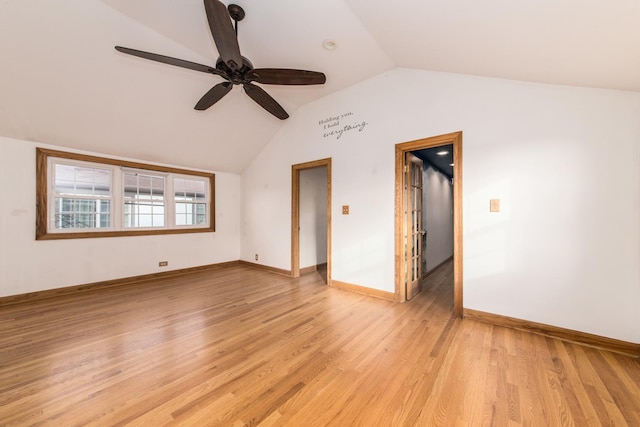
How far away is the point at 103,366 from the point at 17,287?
2748 millimetres

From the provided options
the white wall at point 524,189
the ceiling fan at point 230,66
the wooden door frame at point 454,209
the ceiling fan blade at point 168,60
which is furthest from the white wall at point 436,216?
the ceiling fan blade at point 168,60

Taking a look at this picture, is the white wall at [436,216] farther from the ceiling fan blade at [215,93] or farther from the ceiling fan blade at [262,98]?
the ceiling fan blade at [215,93]

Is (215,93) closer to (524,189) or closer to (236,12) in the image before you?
(236,12)

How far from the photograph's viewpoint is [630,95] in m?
1.98

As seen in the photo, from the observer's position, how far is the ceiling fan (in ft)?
5.82

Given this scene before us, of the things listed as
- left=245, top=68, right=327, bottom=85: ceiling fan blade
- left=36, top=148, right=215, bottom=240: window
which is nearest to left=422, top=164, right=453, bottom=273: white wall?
left=245, top=68, right=327, bottom=85: ceiling fan blade

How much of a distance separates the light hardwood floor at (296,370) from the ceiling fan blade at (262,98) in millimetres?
2568

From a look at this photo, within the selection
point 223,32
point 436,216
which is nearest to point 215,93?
point 223,32

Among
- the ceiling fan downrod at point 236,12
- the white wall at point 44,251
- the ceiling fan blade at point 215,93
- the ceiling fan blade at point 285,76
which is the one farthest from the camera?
the white wall at point 44,251

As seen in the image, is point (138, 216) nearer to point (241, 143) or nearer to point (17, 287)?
point (17, 287)

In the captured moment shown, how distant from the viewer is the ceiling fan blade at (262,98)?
2642 mm

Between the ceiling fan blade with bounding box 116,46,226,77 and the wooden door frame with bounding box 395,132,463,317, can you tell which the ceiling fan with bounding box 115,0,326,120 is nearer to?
the ceiling fan blade with bounding box 116,46,226,77

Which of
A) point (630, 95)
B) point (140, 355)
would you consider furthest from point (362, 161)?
point (140, 355)

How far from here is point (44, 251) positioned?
3387 millimetres
